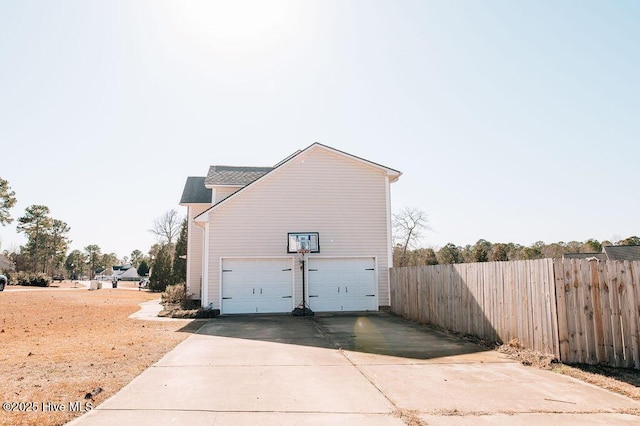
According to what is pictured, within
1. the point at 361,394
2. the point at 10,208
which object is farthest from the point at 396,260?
the point at 10,208

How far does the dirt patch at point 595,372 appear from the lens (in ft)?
18.1

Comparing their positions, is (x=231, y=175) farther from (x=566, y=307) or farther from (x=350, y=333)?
(x=566, y=307)

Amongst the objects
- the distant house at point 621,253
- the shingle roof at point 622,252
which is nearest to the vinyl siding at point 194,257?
the distant house at point 621,253

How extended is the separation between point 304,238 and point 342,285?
2453mm

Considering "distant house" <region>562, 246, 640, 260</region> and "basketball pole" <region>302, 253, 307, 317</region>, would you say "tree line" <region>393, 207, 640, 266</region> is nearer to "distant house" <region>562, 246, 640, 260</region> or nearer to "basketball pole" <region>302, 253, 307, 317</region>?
"distant house" <region>562, 246, 640, 260</region>

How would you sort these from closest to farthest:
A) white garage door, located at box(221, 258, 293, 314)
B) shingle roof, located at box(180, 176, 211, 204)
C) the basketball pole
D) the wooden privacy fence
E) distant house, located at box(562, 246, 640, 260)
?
the wooden privacy fence, the basketball pole, white garage door, located at box(221, 258, 293, 314), shingle roof, located at box(180, 176, 211, 204), distant house, located at box(562, 246, 640, 260)

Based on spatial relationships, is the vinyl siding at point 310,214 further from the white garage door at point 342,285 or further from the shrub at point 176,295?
the shrub at point 176,295

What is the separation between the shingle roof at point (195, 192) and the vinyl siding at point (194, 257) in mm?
341

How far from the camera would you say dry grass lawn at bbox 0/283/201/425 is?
465 cm

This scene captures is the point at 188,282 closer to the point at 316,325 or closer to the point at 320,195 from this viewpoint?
the point at 320,195

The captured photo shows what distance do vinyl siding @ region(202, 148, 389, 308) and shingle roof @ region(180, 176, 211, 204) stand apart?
244 inches

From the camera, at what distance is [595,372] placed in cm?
628

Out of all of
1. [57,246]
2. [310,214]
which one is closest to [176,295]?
[310,214]

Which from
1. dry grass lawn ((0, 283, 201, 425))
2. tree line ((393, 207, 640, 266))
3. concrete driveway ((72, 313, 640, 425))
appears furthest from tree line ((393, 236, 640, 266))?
concrete driveway ((72, 313, 640, 425))
